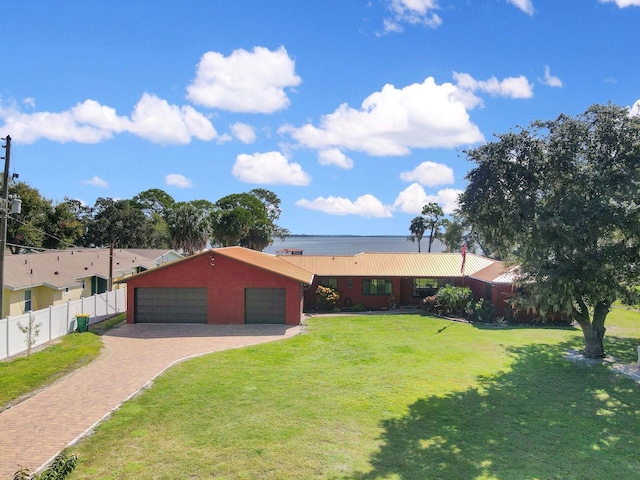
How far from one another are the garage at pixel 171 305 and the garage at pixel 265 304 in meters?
2.54

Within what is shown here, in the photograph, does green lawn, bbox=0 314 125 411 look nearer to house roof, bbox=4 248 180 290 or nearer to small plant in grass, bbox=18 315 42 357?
small plant in grass, bbox=18 315 42 357

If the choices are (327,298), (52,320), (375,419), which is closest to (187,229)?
(327,298)

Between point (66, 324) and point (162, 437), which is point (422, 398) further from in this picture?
point (66, 324)

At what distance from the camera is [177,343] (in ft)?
69.4

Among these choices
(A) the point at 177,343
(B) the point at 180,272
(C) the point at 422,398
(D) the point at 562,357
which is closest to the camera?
(C) the point at 422,398

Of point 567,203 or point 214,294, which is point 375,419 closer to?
point 567,203

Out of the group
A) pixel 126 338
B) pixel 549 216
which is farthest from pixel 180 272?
pixel 549 216

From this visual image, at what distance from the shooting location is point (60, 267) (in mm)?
29328

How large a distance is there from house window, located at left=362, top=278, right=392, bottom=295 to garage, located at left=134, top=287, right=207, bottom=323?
12.0 m

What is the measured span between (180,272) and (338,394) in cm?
1520

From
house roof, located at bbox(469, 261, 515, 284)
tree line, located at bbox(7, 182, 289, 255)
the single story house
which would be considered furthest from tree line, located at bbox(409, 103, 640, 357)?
tree line, located at bbox(7, 182, 289, 255)

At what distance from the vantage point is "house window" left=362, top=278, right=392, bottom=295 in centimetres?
3284

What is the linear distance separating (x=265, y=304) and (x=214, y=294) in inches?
117

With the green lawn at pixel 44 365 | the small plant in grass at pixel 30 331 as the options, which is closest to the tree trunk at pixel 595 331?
the green lawn at pixel 44 365
